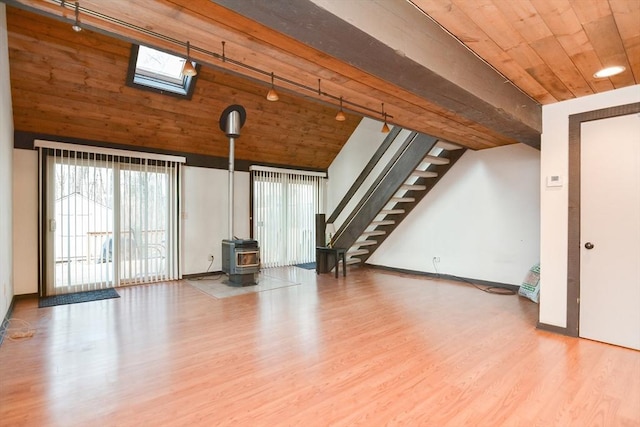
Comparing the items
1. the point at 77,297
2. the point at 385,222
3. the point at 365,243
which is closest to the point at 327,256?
the point at 365,243

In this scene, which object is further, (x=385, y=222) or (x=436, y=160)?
(x=385, y=222)

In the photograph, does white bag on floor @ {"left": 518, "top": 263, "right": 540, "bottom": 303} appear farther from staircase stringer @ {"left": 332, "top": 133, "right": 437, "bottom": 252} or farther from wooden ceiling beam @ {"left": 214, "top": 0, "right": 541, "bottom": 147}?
wooden ceiling beam @ {"left": 214, "top": 0, "right": 541, "bottom": 147}

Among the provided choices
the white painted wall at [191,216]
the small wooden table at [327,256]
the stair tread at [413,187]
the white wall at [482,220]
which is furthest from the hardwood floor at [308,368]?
the stair tread at [413,187]

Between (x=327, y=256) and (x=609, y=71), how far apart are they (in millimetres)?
4902

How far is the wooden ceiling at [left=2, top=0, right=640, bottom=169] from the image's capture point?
72.1 inches

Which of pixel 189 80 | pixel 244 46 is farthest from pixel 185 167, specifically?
pixel 244 46

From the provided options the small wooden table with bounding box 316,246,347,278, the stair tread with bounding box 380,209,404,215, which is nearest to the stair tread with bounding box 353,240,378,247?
the small wooden table with bounding box 316,246,347,278

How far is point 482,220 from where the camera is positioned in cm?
544

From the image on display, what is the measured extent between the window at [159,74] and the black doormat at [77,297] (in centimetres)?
303

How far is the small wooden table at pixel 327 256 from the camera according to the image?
6203mm

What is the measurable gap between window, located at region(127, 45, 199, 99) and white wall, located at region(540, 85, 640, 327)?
4.38 metres

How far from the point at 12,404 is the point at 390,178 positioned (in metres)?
5.00

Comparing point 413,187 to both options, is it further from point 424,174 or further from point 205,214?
point 205,214

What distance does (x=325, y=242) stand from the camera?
6.58 m
